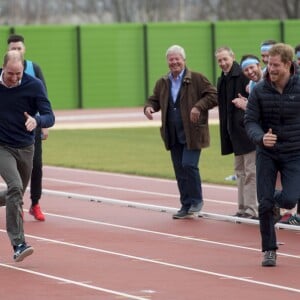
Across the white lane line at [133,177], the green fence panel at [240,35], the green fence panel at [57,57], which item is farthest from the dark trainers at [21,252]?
the green fence panel at [240,35]

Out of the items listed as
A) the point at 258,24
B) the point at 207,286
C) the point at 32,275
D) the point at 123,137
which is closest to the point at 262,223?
the point at 207,286

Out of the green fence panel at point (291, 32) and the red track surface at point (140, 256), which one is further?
the green fence panel at point (291, 32)

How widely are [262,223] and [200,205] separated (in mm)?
4012

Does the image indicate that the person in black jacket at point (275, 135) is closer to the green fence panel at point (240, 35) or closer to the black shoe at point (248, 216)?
the black shoe at point (248, 216)

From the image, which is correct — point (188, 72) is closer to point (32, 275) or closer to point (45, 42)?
point (32, 275)

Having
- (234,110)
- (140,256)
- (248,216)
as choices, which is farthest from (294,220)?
(140,256)

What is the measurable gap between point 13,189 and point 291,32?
37890 millimetres

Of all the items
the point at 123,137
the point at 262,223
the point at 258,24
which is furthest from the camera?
the point at 258,24

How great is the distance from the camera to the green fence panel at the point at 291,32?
160ft

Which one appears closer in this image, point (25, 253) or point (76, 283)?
point (76, 283)

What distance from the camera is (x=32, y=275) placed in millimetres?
11344

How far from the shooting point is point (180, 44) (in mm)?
47000

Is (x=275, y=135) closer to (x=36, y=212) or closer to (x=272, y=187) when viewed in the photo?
(x=272, y=187)

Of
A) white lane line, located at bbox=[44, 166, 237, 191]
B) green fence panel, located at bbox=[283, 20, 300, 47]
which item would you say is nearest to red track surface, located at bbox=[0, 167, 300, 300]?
white lane line, located at bbox=[44, 166, 237, 191]
